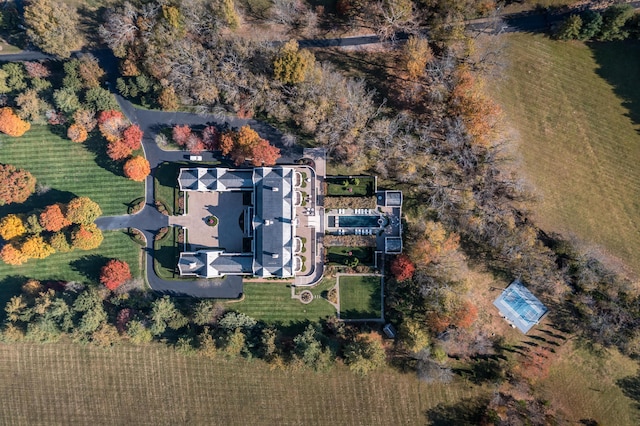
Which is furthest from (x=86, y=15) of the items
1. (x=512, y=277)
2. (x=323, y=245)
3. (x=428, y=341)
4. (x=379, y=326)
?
(x=512, y=277)

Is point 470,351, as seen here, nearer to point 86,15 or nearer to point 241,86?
point 241,86

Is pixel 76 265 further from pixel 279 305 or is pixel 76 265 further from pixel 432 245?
pixel 432 245

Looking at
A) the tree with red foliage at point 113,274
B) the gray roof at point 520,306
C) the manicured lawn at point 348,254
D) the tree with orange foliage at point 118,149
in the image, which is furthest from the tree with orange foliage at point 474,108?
the tree with red foliage at point 113,274

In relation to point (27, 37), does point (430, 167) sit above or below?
below

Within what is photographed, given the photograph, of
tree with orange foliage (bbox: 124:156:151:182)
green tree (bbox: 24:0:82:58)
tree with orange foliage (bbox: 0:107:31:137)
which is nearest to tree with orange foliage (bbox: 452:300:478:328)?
tree with orange foliage (bbox: 124:156:151:182)

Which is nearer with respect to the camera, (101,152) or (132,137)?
(132,137)

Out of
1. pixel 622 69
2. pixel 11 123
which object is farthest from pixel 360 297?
pixel 11 123

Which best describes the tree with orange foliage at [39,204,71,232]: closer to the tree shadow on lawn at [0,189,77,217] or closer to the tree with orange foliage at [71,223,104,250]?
the tree with orange foliage at [71,223,104,250]

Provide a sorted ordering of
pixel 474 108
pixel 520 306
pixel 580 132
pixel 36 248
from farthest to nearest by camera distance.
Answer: pixel 580 132, pixel 520 306, pixel 36 248, pixel 474 108
